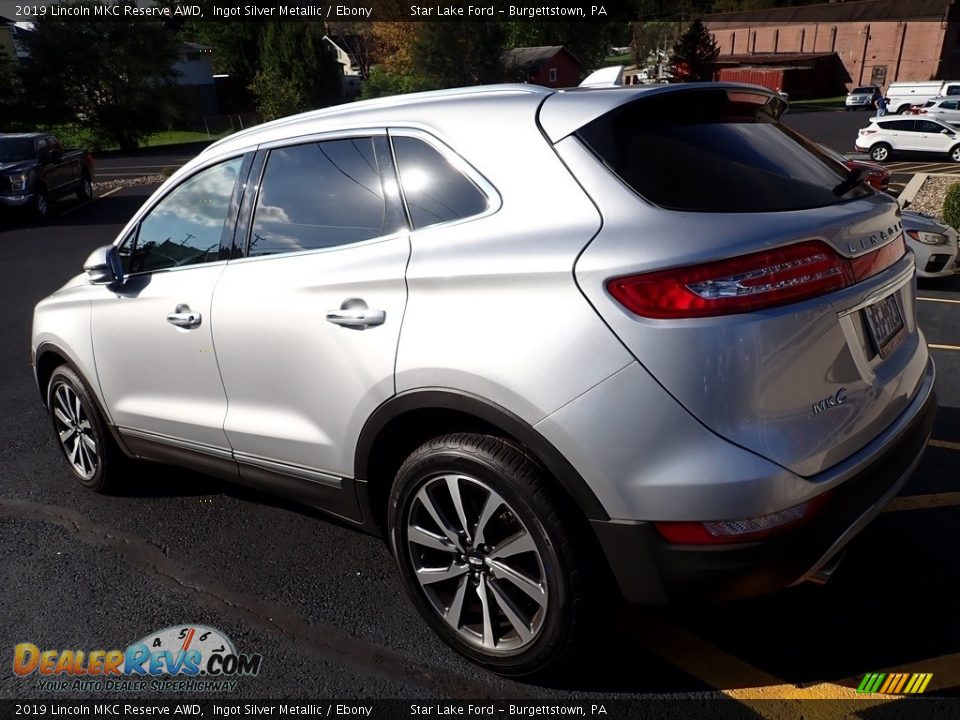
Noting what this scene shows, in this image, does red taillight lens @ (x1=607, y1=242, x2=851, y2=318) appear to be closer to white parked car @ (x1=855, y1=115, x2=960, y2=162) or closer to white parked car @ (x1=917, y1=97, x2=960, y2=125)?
white parked car @ (x1=855, y1=115, x2=960, y2=162)

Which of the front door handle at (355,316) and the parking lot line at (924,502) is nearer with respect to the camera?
the front door handle at (355,316)

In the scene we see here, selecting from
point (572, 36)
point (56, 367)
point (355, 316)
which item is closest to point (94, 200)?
point (56, 367)

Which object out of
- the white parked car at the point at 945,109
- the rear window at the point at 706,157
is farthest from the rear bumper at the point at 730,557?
the white parked car at the point at 945,109

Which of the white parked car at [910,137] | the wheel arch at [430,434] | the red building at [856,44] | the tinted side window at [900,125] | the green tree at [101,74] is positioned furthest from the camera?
Result: the red building at [856,44]

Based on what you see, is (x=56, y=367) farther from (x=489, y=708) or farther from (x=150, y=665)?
(x=489, y=708)

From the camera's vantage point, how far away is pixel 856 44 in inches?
2581

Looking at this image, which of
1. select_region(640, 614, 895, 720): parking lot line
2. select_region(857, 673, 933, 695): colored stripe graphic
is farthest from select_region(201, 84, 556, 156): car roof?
select_region(857, 673, 933, 695): colored stripe graphic

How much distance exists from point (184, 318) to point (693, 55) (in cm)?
6255

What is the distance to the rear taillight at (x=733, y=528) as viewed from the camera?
209 cm

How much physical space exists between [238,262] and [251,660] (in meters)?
1.53

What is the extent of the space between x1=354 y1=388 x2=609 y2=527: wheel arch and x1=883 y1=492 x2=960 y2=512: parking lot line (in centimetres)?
212

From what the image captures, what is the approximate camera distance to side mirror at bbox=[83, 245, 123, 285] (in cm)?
358

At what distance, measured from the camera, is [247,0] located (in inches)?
2157

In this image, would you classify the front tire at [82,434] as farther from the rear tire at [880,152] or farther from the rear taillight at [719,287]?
the rear tire at [880,152]
